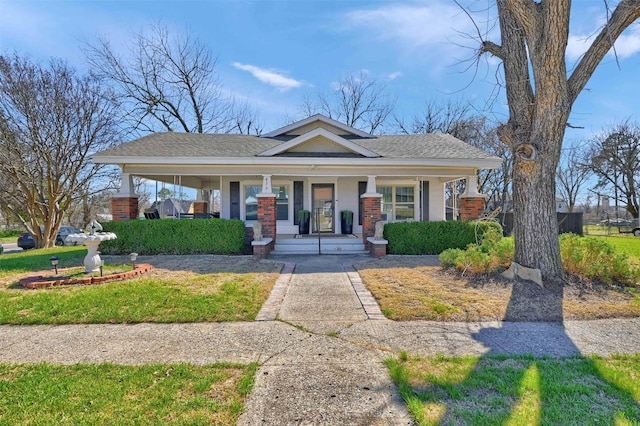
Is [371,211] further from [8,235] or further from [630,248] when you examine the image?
[8,235]

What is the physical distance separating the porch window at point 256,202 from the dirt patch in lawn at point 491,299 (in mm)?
6651

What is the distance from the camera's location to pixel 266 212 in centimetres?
968

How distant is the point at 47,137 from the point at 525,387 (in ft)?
64.7

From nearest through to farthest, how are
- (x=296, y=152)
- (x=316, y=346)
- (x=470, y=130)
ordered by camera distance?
(x=316, y=346) < (x=296, y=152) < (x=470, y=130)

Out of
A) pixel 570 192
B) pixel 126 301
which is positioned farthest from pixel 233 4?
pixel 570 192

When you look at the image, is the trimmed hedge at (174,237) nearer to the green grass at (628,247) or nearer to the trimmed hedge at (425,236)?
the trimmed hedge at (425,236)

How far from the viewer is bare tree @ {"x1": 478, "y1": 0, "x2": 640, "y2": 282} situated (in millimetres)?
5246

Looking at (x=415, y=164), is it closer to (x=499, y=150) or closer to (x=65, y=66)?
(x=65, y=66)

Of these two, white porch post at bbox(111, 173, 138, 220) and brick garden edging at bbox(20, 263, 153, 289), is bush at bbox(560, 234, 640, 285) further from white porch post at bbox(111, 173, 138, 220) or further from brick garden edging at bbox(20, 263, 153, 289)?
white porch post at bbox(111, 173, 138, 220)

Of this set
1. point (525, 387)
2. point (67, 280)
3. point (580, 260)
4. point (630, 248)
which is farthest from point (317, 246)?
point (630, 248)

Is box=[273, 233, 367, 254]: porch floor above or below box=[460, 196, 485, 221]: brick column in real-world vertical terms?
below

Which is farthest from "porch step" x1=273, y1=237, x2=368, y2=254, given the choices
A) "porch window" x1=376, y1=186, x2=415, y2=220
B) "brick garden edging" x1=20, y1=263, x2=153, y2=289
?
"brick garden edging" x1=20, y1=263, x2=153, y2=289

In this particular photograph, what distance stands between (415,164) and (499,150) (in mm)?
19897

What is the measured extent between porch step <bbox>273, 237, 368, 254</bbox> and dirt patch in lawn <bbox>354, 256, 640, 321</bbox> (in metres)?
3.55
